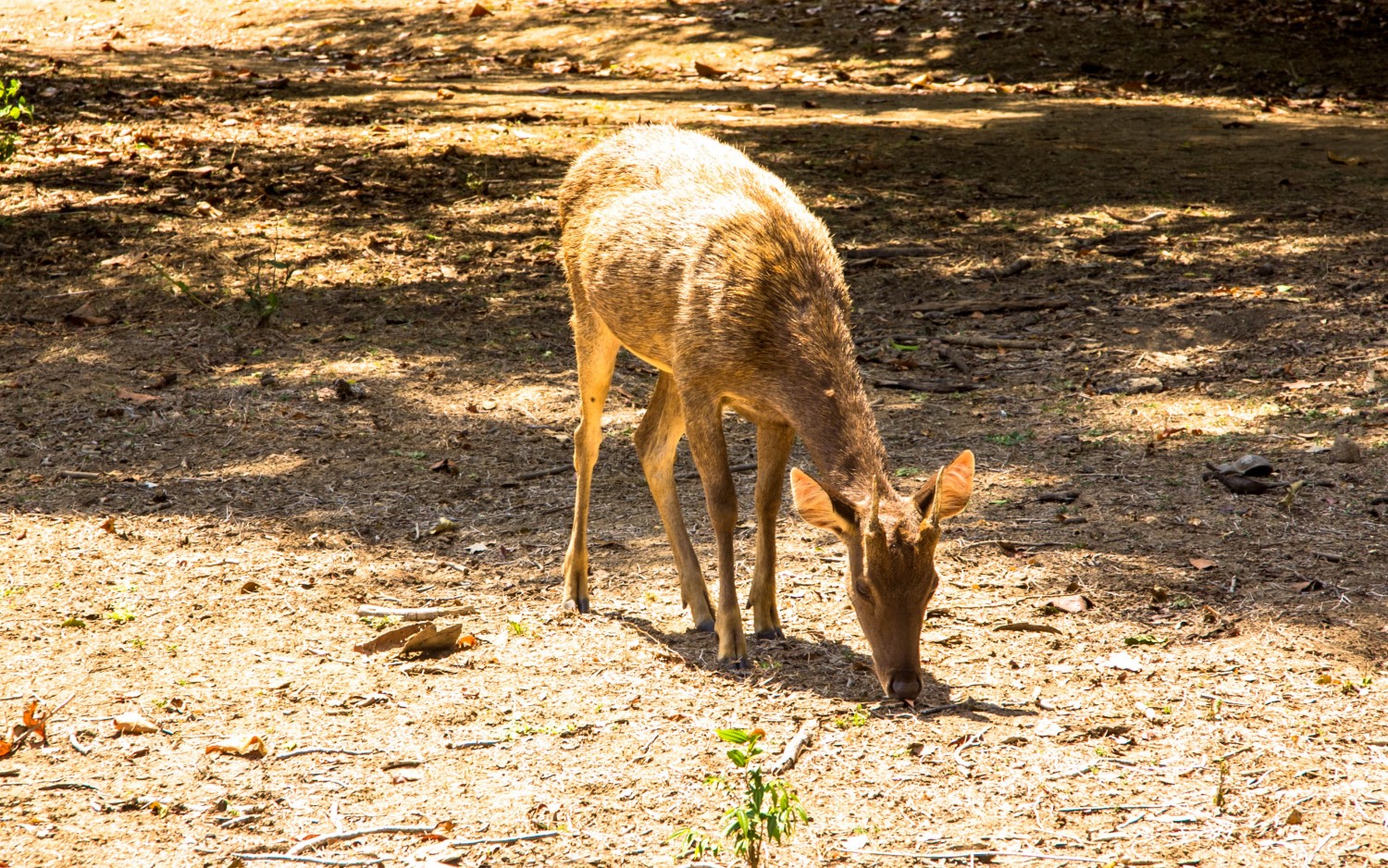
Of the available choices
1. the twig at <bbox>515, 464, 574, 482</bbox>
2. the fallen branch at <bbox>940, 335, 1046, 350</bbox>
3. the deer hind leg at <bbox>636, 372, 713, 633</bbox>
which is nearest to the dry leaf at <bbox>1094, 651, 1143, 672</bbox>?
the deer hind leg at <bbox>636, 372, 713, 633</bbox>

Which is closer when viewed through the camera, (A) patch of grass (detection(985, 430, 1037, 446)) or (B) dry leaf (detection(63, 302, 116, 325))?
(A) patch of grass (detection(985, 430, 1037, 446))

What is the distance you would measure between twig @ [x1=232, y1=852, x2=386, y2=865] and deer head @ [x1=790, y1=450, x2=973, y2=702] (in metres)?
1.75

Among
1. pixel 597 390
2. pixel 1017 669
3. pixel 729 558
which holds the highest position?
pixel 597 390

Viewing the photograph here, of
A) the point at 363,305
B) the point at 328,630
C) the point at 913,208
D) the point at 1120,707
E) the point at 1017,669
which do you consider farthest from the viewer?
the point at 913,208

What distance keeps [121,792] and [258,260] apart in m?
6.69

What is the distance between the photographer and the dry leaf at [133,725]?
14.8 ft

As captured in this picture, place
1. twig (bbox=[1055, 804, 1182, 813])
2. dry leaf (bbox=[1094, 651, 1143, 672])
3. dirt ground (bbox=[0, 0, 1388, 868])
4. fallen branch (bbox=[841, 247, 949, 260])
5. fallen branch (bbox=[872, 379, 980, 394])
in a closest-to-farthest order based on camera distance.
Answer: twig (bbox=[1055, 804, 1182, 813]), dirt ground (bbox=[0, 0, 1388, 868]), dry leaf (bbox=[1094, 651, 1143, 672]), fallen branch (bbox=[872, 379, 980, 394]), fallen branch (bbox=[841, 247, 949, 260])

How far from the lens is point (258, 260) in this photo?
401 inches

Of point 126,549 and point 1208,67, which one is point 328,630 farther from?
point 1208,67

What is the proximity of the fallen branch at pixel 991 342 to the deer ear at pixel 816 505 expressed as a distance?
4876 millimetres

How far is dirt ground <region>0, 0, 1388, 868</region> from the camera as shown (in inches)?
163

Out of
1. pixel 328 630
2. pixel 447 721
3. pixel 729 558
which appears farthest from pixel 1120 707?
pixel 328 630

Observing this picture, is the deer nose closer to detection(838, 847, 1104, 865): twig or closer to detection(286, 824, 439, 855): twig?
detection(838, 847, 1104, 865): twig

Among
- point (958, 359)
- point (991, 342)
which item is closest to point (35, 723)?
point (958, 359)
